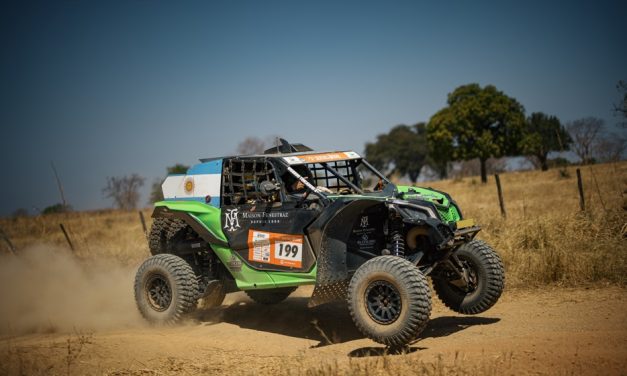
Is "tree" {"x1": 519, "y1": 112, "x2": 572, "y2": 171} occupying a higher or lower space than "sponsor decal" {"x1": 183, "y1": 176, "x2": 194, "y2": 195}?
higher

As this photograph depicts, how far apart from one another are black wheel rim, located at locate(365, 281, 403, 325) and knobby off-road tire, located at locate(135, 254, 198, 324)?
3.24m

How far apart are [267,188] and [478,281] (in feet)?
9.75

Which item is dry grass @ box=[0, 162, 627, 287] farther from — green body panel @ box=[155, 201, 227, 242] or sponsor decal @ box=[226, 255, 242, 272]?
green body panel @ box=[155, 201, 227, 242]

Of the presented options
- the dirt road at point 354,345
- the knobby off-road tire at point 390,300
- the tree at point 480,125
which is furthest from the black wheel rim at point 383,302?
the tree at point 480,125

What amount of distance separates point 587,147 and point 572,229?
6.70 feet

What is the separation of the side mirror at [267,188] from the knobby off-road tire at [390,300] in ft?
5.70

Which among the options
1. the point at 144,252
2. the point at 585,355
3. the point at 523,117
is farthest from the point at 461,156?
the point at 585,355

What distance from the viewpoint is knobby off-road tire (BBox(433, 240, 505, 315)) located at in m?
7.73

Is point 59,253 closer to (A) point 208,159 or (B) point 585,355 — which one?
(A) point 208,159

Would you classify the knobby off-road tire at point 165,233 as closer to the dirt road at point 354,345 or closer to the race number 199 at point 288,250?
the dirt road at point 354,345

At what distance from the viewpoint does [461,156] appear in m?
48.1

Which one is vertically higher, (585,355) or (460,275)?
(460,275)

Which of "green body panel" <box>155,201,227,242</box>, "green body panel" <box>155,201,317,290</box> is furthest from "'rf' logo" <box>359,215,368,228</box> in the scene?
"green body panel" <box>155,201,227,242</box>

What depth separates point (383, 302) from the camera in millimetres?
6902
